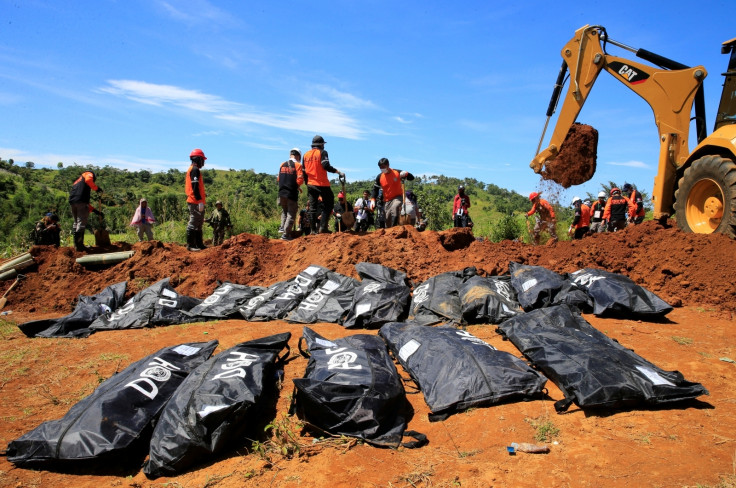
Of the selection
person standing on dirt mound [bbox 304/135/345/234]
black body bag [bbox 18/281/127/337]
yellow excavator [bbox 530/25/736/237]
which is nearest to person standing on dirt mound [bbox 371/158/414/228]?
person standing on dirt mound [bbox 304/135/345/234]

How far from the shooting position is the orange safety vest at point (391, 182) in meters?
8.27

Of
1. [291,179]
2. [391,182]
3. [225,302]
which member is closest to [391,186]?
[391,182]

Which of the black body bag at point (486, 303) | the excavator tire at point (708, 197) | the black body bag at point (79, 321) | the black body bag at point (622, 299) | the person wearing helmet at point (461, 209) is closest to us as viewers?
the black body bag at point (622, 299)

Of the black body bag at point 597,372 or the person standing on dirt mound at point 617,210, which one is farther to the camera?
the person standing on dirt mound at point 617,210

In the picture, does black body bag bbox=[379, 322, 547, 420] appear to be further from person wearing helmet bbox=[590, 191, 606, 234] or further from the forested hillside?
the forested hillside

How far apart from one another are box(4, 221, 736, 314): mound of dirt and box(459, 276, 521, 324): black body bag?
1122mm

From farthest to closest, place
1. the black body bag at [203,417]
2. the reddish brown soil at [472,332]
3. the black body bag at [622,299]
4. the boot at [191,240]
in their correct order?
the boot at [191,240] < the black body bag at [622,299] < the black body bag at [203,417] < the reddish brown soil at [472,332]

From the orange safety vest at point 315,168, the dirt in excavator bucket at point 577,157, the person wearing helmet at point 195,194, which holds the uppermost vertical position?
the dirt in excavator bucket at point 577,157

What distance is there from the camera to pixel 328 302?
18.4 ft

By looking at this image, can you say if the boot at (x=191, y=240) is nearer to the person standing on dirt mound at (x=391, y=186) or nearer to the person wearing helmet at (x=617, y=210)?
the person standing on dirt mound at (x=391, y=186)

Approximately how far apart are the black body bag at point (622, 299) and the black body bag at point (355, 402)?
117 inches

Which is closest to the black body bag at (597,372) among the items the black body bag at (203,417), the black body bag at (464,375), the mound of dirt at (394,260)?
the black body bag at (464,375)

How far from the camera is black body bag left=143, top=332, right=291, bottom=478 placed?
2557 millimetres

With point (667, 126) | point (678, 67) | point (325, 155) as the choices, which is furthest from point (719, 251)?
point (325, 155)
